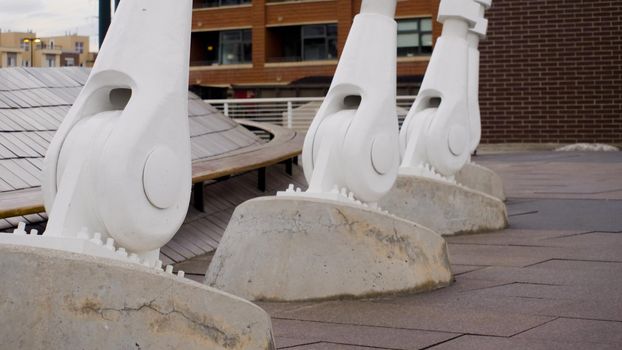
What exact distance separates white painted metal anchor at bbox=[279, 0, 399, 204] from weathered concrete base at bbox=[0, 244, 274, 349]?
8.42ft

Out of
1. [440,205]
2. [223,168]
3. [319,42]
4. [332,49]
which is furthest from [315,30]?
[223,168]

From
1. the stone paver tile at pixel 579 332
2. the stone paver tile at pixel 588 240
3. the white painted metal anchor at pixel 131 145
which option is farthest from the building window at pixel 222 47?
the white painted metal anchor at pixel 131 145

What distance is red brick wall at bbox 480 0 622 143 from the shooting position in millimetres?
27234

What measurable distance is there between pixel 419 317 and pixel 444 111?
4.89 meters

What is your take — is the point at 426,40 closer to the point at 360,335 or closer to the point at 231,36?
the point at 231,36

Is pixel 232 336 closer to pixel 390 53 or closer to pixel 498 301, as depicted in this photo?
pixel 498 301

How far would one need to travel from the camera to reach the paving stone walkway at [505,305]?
5617 mm

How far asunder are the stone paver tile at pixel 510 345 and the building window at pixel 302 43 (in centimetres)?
5468

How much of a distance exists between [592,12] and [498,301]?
21723 mm

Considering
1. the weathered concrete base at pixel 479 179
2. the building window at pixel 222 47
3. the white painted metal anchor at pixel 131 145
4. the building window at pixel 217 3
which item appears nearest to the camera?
the white painted metal anchor at pixel 131 145

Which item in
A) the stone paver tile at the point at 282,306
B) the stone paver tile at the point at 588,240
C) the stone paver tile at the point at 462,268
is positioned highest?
the stone paver tile at the point at 282,306

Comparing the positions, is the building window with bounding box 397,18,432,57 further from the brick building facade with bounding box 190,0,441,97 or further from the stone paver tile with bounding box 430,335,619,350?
the stone paver tile with bounding box 430,335,619,350

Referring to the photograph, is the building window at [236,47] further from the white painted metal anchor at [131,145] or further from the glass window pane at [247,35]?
the white painted metal anchor at [131,145]

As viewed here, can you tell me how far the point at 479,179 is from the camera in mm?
13414
